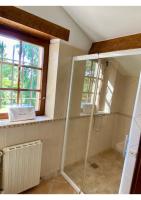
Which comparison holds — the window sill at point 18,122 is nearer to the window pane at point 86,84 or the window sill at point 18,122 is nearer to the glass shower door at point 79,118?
the glass shower door at point 79,118

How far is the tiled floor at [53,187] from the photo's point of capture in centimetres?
178

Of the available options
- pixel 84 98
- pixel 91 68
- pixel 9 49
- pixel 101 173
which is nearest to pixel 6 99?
pixel 9 49

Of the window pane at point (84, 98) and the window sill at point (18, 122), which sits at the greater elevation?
the window pane at point (84, 98)

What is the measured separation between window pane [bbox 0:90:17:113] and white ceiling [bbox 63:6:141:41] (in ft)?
3.93

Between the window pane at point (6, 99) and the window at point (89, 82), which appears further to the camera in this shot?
the window at point (89, 82)

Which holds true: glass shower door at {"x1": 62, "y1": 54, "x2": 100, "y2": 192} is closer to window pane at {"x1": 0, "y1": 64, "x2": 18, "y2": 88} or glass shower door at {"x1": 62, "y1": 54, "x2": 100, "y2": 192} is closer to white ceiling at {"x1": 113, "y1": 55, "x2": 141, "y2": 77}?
white ceiling at {"x1": 113, "y1": 55, "x2": 141, "y2": 77}

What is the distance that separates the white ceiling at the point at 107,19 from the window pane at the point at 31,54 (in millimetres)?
589

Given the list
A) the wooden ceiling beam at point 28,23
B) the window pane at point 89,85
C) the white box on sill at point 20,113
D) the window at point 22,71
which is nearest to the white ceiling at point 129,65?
the window pane at point 89,85

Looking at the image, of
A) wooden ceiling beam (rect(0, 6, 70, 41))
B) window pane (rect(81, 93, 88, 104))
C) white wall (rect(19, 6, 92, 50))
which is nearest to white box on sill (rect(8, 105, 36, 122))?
window pane (rect(81, 93, 88, 104))

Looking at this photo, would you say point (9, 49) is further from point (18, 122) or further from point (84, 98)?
point (84, 98)

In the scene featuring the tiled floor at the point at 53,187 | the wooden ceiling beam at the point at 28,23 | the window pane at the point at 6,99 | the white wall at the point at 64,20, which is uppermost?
the white wall at the point at 64,20

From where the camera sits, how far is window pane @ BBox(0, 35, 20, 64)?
5.16 ft

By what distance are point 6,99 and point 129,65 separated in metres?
1.52

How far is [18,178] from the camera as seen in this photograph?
1.60 m
